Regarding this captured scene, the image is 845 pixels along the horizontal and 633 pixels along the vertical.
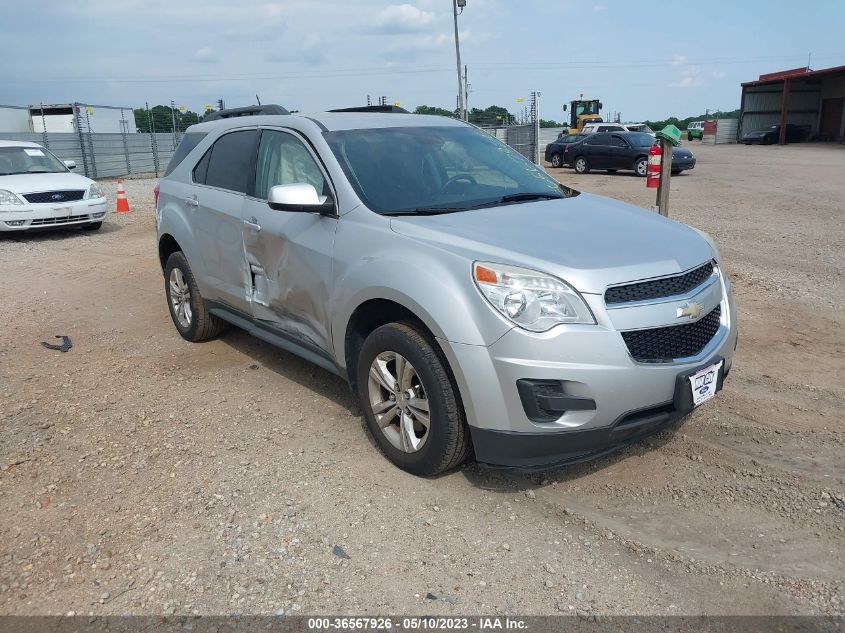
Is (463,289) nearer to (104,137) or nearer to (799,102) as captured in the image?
(104,137)

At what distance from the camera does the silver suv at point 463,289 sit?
3025 mm

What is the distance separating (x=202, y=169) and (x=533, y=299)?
3.38 metres

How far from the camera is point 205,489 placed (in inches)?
141

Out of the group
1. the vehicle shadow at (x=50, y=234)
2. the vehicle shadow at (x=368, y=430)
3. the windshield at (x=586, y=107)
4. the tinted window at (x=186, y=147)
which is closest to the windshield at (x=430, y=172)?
the vehicle shadow at (x=368, y=430)

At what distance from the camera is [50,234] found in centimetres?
1279

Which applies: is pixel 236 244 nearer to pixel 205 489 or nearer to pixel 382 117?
pixel 382 117

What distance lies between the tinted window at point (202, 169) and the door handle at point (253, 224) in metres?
1.00

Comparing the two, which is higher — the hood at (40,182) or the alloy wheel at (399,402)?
the hood at (40,182)

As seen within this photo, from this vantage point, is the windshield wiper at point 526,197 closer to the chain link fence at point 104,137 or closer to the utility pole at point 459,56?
the chain link fence at point 104,137

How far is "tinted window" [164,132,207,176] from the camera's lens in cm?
578

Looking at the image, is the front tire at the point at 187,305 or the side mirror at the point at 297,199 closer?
the side mirror at the point at 297,199

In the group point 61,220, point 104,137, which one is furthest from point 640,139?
point 104,137

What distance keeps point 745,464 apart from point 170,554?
286cm

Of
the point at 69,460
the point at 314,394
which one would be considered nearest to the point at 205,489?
the point at 69,460
